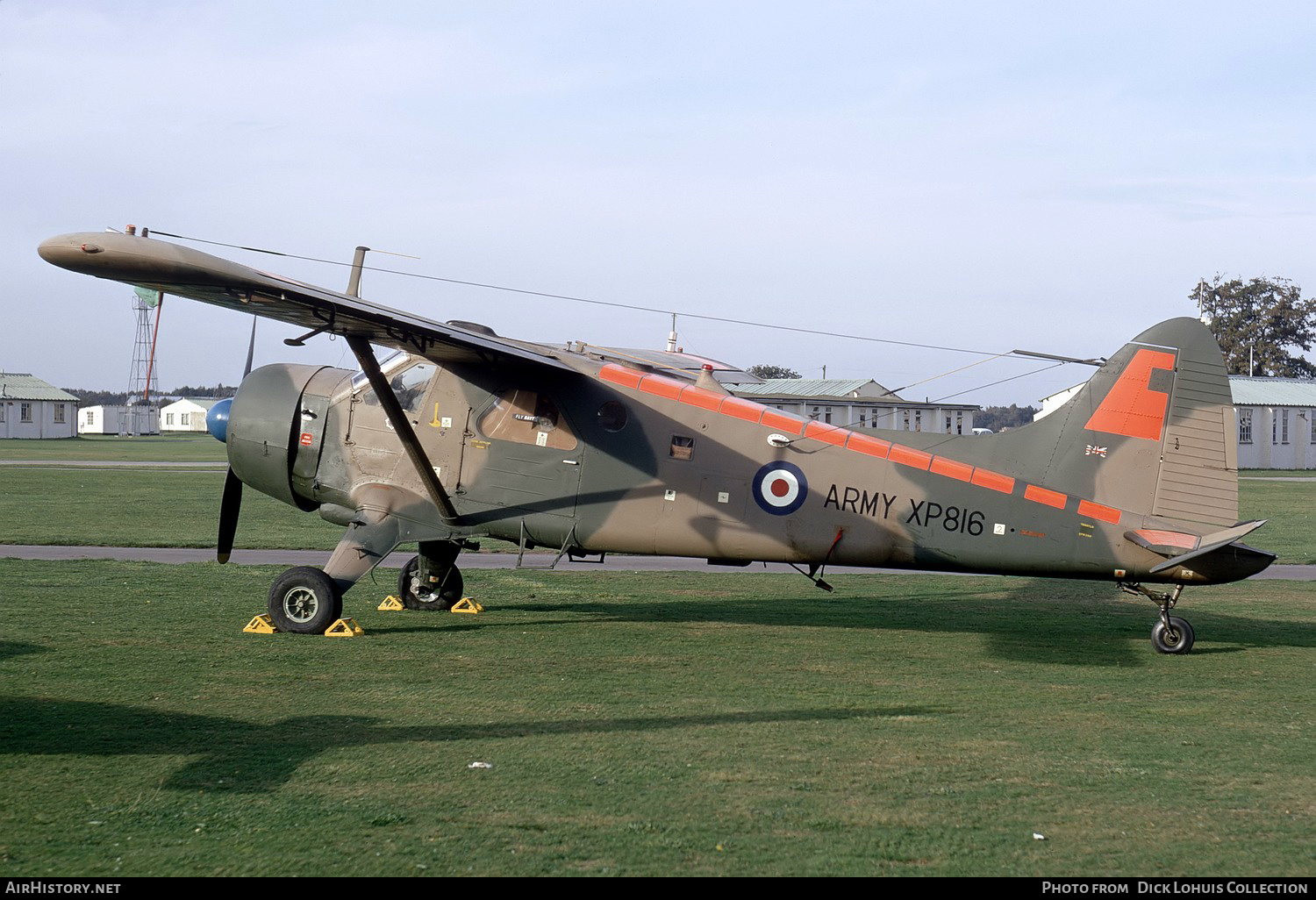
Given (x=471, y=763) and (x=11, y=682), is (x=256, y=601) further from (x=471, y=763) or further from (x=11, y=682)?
(x=471, y=763)

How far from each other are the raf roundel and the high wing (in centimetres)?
263

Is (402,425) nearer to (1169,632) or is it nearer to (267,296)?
(267,296)

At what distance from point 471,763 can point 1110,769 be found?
4.31 m

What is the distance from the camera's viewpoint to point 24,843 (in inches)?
224

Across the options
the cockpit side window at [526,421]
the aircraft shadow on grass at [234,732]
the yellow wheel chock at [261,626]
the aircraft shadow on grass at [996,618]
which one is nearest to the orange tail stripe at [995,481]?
the aircraft shadow on grass at [996,618]

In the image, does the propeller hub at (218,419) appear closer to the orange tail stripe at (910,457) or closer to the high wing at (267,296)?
the high wing at (267,296)

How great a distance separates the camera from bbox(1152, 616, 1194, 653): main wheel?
12633 millimetres

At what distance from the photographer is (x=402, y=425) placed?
42.0ft

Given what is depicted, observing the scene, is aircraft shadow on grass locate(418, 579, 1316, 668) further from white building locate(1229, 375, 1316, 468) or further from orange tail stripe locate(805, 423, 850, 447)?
white building locate(1229, 375, 1316, 468)

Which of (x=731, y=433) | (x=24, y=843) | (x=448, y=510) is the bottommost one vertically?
(x=24, y=843)

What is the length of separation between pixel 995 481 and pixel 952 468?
0.48 metres

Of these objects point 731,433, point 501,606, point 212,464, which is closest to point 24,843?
point 731,433

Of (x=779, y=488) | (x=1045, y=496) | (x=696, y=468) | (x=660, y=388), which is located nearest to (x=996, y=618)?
(x=1045, y=496)

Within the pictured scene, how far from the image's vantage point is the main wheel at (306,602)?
12.5 metres
